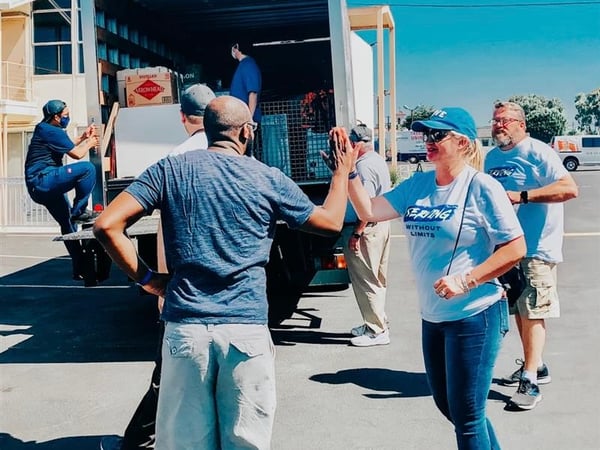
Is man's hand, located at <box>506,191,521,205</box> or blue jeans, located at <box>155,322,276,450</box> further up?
man's hand, located at <box>506,191,521,205</box>

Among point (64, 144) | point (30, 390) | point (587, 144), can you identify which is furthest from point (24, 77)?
point (587, 144)

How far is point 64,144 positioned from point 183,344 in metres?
4.17

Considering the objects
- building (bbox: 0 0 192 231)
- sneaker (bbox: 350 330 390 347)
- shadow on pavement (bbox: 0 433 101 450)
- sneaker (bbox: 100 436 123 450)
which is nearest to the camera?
sneaker (bbox: 100 436 123 450)

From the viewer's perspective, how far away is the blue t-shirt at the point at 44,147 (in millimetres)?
6160

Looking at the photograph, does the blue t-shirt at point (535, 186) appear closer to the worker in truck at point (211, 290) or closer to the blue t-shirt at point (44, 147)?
the worker in truck at point (211, 290)

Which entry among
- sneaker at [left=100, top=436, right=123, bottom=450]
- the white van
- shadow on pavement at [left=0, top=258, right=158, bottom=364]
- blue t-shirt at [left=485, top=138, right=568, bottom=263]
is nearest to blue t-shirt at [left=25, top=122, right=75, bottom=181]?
shadow on pavement at [left=0, top=258, right=158, bottom=364]

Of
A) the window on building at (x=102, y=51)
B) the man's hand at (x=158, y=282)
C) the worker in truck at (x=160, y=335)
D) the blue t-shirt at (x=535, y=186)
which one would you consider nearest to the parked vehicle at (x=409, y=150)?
the window on building at (x=102, y=51)

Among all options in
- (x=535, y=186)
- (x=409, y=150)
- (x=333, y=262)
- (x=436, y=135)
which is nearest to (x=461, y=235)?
(x=436, y=135)

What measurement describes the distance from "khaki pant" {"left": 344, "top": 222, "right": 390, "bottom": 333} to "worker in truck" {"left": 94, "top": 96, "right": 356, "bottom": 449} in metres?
3.33

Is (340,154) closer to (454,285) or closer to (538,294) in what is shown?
(454,285)

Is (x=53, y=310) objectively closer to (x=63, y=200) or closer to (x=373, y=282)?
(x=63, y=200)

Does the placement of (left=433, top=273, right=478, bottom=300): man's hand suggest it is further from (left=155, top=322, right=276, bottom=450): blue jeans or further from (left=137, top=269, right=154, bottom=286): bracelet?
(left=137, top=269, right=154, bottom=286): bracelet

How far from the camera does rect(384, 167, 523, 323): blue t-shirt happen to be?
3.07m

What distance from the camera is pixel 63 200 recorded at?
6242 mm
